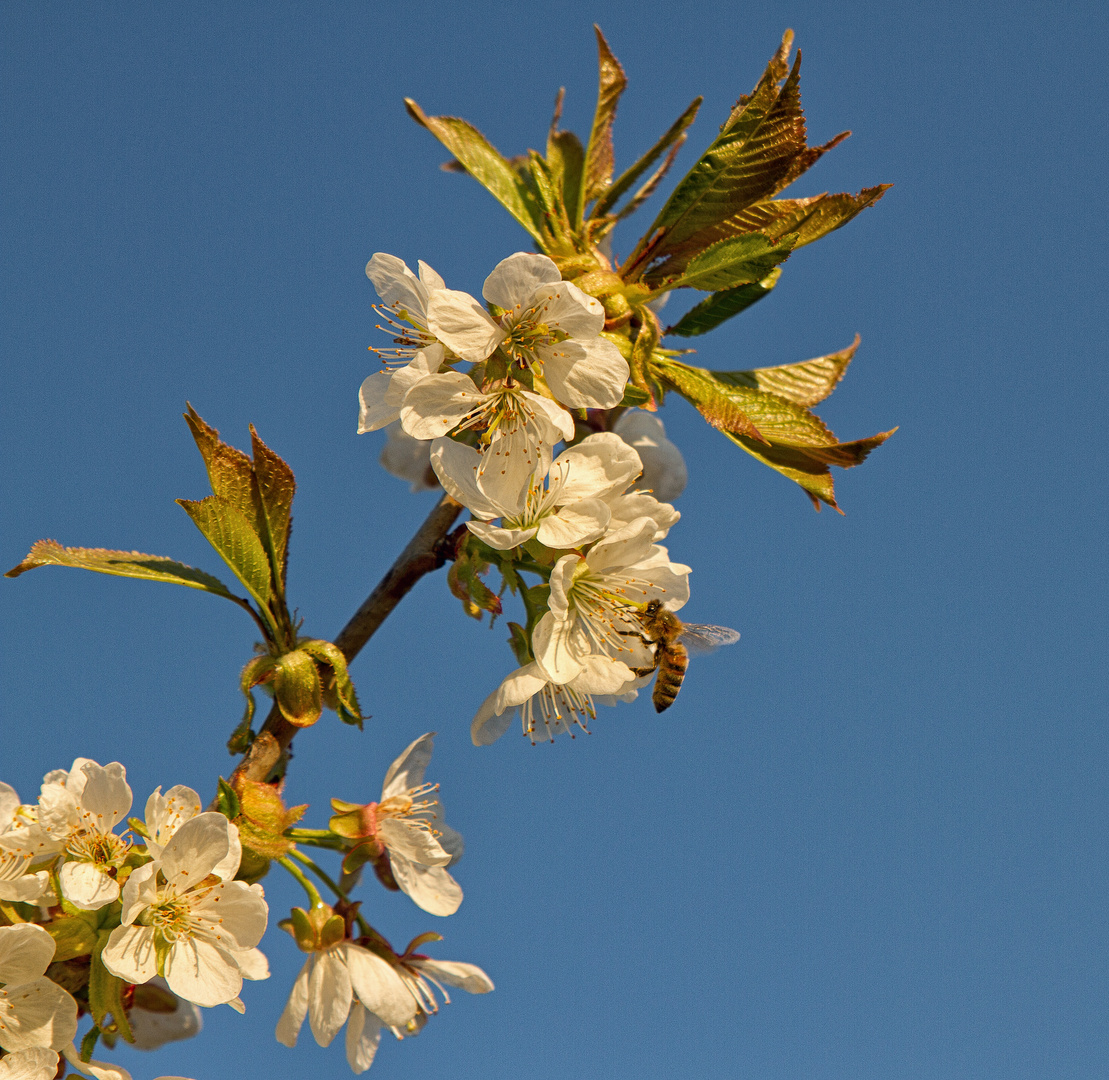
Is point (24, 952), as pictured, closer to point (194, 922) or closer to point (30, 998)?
point (30, 998)

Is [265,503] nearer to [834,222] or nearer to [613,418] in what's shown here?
[613,418]

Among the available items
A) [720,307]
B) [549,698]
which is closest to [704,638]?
[549,698]

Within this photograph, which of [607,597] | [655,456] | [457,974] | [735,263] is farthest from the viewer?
[655,456]

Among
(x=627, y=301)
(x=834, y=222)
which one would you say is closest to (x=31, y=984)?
(x=627, y=301)

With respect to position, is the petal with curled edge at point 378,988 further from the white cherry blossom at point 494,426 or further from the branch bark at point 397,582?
the white cherry blossom at point 494,426

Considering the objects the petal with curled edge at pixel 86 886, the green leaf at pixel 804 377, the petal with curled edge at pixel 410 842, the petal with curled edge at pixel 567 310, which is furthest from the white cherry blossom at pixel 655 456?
the petal with curled edge at pixel 86 886

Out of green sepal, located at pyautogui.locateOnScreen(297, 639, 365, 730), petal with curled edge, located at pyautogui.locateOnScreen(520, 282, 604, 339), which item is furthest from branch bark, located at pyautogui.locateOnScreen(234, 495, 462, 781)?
petal with curled edge, located at pyautogui.locateOnScreen(520, 282, 604, 339)
